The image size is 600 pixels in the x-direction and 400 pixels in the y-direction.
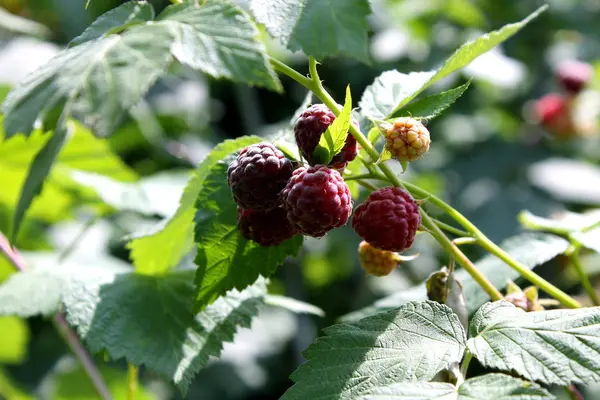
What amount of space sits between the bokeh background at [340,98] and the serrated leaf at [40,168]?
1616mm

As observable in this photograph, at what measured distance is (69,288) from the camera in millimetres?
1331

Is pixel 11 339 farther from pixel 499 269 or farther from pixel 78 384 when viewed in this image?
pixel 499 269

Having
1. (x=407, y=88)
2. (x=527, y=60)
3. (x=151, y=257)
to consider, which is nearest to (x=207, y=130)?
(x=527, y=60)

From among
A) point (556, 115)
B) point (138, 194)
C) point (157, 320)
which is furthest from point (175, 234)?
point (556, 115)

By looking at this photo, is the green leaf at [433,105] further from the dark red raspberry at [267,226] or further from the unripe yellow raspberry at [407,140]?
the dark red raspberry at [267,226]

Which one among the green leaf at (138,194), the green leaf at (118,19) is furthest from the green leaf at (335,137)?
the green leaf at (138,194)

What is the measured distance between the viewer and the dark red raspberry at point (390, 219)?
3.05 ft

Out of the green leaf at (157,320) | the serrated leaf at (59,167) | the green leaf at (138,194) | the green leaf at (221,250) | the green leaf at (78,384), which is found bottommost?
the green leaf at (78,384)

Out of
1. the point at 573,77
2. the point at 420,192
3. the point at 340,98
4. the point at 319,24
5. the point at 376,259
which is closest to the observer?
the point at 319,24

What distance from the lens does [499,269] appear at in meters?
1.36

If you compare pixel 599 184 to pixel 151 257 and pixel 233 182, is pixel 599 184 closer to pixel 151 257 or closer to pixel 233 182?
pixel 151 257

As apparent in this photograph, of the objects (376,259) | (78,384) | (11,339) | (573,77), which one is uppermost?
(376,259)

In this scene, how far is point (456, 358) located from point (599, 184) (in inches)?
100

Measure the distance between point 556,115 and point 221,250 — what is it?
2663 millimetres
